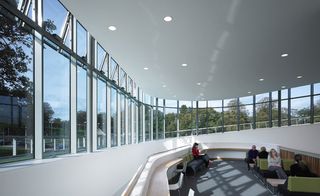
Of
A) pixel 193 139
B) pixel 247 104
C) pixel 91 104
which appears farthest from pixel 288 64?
pixel 193 139

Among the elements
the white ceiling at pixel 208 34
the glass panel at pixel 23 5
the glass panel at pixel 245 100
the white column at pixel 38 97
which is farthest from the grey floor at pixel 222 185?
the glass panel at pixel 245 100

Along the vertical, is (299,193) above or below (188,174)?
Result: above

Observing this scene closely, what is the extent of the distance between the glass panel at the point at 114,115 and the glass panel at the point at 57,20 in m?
3.33

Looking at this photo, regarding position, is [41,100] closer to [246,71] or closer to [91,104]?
[91,104]

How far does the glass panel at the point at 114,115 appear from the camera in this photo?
8239 mm

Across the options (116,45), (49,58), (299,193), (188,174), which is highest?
(116,45)

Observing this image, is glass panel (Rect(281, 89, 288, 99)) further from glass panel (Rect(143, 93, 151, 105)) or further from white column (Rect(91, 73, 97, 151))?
white column (Rect(91, 73, 97, 151))

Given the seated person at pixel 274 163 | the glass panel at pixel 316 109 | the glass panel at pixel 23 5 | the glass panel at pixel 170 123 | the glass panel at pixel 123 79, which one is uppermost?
the glass panel at pixel 23 5

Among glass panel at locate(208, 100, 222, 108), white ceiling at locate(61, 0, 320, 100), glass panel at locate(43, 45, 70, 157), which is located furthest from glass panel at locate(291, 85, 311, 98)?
glass panel at locate(43, 45, 70, 157)

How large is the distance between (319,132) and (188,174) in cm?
659

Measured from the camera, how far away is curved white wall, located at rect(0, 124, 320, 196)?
2719 mm

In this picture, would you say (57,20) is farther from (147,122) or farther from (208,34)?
(147,122)

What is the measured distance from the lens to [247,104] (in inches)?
627

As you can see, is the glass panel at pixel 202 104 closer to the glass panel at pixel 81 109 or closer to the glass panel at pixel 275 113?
the glass panel at pixel 275 113
